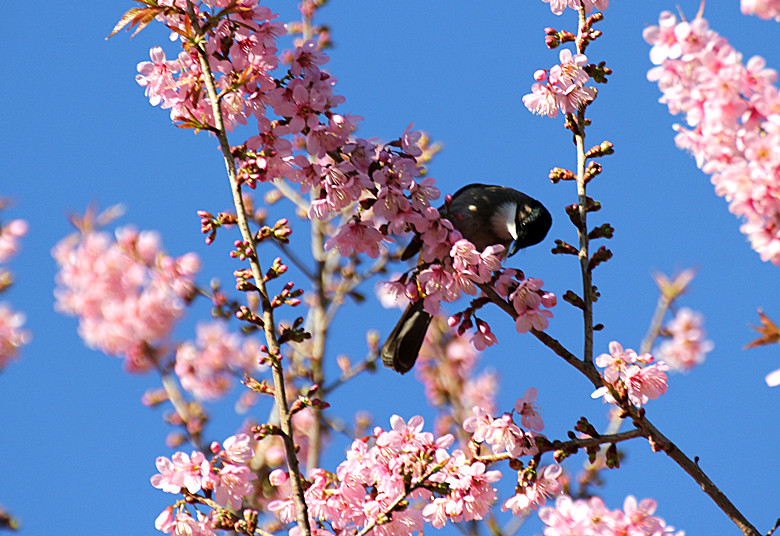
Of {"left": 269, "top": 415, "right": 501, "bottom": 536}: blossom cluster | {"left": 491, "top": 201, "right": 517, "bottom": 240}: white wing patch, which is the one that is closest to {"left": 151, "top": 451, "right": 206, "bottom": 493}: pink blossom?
{"left": 269, "top": 415, "right": 501, "bottom": 536}: blossom cluster

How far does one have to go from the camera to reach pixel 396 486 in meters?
3.18

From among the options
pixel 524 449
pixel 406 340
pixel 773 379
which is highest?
pixel 406 340

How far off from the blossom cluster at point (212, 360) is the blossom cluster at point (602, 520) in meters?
3.79

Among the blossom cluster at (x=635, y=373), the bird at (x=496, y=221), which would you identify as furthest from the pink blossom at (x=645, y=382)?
the bird at (x=496, y=221)

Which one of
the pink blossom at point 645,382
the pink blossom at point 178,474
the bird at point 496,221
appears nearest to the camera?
the pink blossom at point 178,474

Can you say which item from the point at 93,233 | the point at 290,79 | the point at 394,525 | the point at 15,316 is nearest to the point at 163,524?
the point at 394,525

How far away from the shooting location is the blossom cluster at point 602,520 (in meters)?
2.84

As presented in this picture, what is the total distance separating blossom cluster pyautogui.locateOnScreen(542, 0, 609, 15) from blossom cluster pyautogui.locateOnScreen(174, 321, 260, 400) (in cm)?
387

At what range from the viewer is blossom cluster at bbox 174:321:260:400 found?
677cm

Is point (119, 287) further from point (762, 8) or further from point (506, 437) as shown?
point (762, 8)

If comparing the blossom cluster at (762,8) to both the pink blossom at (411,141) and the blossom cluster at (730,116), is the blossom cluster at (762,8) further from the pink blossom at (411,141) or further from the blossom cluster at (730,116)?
the pink blossom at (411,141)

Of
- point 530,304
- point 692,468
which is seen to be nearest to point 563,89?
point 530,304

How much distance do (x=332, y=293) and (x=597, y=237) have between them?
431 centimetres

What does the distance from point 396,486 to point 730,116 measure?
1872 mm
